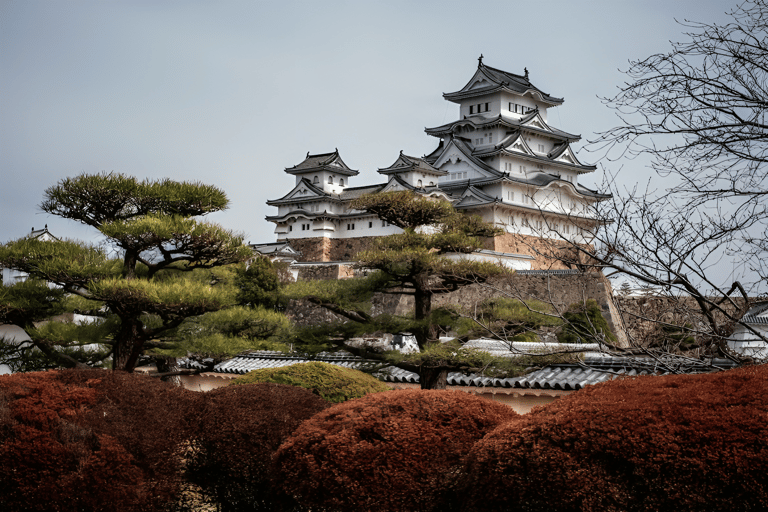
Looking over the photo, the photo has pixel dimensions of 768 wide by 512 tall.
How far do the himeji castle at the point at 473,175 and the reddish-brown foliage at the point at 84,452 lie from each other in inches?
968

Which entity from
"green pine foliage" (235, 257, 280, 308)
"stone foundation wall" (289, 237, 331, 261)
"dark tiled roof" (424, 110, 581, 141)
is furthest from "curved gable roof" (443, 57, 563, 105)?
"green pine foliage" (235, 257, 280, 308)

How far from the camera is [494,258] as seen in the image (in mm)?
27062

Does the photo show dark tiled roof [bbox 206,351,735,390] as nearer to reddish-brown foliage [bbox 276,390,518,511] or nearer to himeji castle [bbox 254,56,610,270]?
reddish-brown foliage [bbox 276,390,518,511]

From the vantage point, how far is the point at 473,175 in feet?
104

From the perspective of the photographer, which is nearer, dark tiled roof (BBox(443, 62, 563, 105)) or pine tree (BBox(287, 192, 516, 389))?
pine tree (BBox(287, 192, 516, 389))

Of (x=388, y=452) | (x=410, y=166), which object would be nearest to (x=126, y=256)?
(x=388, y=452)

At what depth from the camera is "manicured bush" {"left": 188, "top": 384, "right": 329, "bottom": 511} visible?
493cm

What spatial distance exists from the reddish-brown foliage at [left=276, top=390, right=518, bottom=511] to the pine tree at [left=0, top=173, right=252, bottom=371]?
5995 millimetres

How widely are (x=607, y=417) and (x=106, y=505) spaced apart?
11.7 ft

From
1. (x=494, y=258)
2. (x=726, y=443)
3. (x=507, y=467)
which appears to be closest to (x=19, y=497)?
(x=507, y=467)

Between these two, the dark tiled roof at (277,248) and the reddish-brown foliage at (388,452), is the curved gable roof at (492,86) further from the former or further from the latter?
the reddish-brown foliage at (388,452)

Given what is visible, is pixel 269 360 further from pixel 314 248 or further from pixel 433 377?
pixel 314 248

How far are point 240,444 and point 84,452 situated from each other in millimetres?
1113

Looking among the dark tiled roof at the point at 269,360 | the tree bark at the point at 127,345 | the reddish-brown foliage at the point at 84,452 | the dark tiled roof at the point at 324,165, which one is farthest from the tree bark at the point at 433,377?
the dark tiled roof at the point at 324,165
